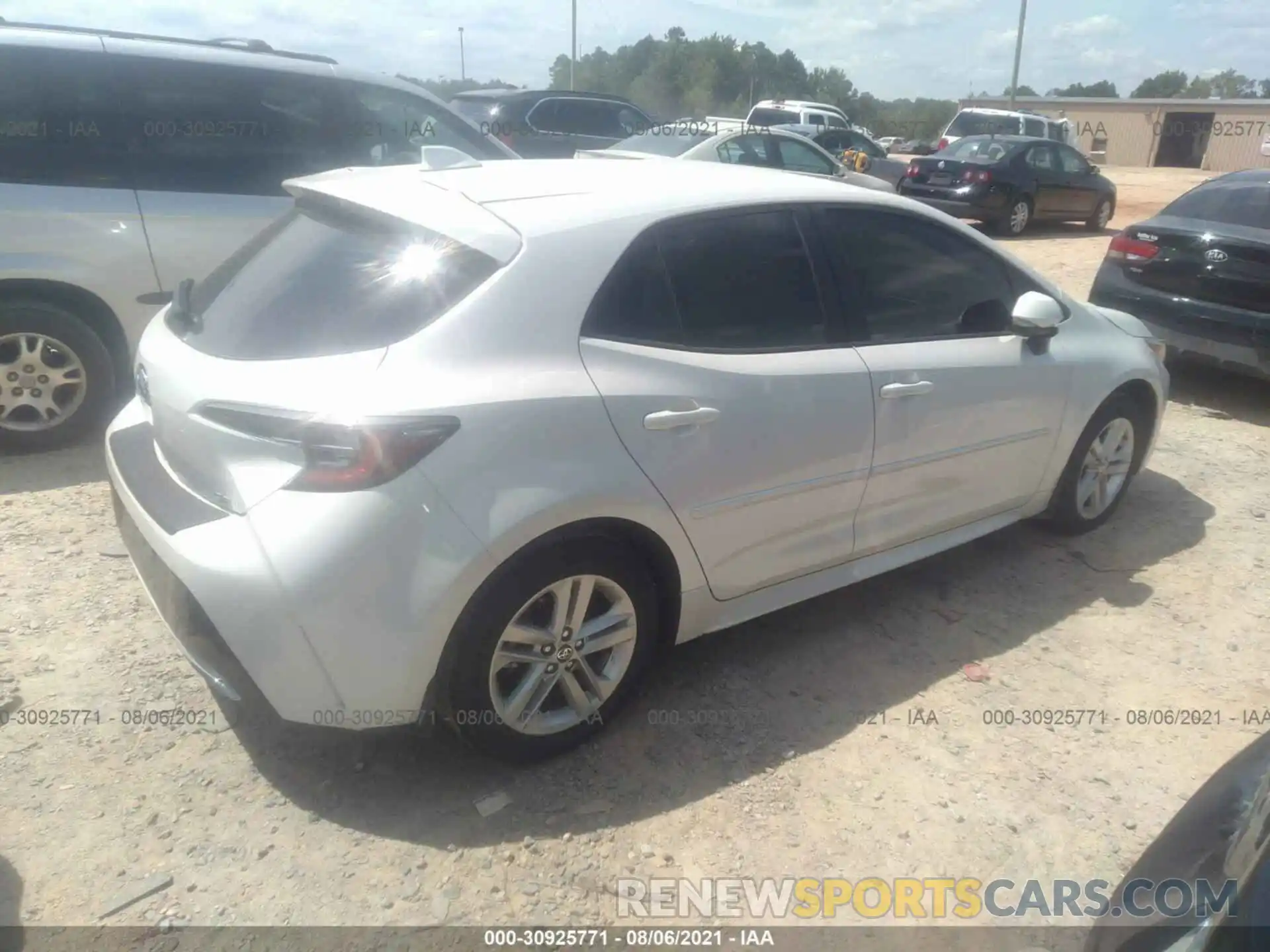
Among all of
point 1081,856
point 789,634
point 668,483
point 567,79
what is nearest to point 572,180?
point 668,483

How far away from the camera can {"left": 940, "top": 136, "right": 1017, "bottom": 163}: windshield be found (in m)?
14.5

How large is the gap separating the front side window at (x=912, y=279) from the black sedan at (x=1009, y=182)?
442 inches

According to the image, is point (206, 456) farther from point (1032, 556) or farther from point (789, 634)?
point (1032, 556)

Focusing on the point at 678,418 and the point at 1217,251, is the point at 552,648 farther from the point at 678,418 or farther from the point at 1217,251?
the point at 1217,251

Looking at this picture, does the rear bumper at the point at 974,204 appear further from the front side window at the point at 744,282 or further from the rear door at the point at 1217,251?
the front side window at the point at 744,282

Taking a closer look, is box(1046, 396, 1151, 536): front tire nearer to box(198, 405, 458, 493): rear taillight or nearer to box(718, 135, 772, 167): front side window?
box(198, 405, 458, 493): rear taillight

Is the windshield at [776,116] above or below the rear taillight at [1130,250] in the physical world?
above

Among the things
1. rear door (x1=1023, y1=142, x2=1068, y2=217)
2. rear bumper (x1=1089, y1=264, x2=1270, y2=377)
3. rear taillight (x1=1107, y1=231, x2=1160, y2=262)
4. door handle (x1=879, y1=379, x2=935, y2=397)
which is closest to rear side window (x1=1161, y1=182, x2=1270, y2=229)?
rear taillight (x1=1107, y1=231, x2=1160, y2=262)

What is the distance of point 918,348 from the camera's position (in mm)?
3439

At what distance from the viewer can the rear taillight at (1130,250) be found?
21.8 ft

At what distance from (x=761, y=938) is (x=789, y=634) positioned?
140 centimetres

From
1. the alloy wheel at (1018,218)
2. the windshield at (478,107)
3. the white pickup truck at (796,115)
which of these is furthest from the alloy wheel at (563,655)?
the white pickup truck at (796,115)

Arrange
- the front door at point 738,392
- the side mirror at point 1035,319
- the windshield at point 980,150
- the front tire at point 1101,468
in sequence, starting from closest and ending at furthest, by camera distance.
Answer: the front door at point 738,392 < the side mirror at point 1035,319 < the front tire at point 1101,468 < the windshield at point 980,150

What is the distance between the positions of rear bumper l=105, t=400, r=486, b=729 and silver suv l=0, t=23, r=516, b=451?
268cm
